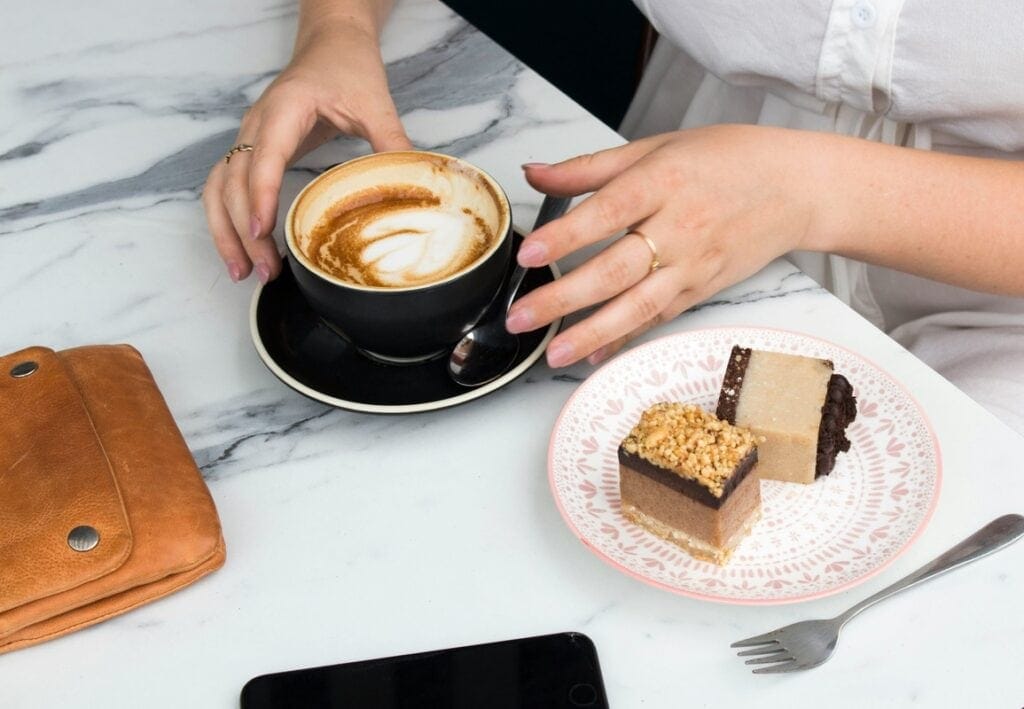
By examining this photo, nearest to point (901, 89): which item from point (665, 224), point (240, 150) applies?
point (665, 224)

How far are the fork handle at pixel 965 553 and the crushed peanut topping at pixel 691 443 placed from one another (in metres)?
0.12

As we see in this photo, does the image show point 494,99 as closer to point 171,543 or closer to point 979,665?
point 171,543

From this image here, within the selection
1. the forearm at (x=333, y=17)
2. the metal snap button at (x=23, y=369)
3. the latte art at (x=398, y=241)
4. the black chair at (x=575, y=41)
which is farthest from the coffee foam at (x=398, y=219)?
the black chair at (x=575, y=41)

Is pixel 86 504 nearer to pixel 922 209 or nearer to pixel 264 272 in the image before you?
pixel 264 272

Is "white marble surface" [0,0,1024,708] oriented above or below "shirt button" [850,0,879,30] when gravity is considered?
below

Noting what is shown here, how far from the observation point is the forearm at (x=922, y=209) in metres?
0.99

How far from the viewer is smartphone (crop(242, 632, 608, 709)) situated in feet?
2.22

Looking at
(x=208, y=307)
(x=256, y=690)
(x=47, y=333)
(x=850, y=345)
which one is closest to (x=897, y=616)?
(x=850, y=345)

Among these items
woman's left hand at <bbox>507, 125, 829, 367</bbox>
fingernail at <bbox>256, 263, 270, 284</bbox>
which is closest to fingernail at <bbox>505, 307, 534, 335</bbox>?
woman's left hand at <bbox>507, 125, 829, 367</bbox>

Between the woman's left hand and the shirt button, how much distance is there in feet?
0.52

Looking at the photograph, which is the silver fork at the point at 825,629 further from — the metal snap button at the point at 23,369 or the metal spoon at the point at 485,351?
the metal snap button at the point at 23,369

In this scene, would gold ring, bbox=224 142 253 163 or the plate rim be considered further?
gold ring, bbox=224 142 253 163

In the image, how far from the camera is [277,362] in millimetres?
897

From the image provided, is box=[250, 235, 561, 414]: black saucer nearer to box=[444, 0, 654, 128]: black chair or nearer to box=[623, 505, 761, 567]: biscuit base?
box=[623, 505, 761, 567]: biscuit base
